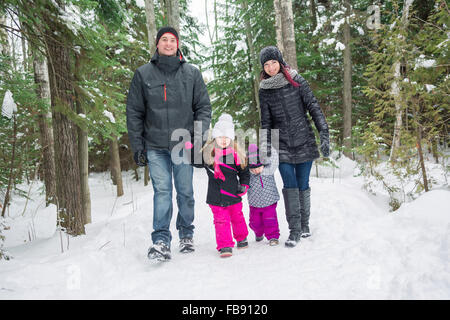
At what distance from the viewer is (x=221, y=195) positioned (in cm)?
341

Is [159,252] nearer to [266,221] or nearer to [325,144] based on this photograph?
[266,221]

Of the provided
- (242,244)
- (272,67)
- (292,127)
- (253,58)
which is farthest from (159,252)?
(253,58)

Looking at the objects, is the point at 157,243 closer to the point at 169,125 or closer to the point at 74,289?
the point at 74,289

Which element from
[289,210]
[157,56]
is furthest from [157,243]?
[157,56]

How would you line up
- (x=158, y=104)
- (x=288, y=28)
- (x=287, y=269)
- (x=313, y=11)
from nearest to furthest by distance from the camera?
(x=287, y=269) < (x=158, y=104) < (x=288, y=28) < (x=313, y=11)

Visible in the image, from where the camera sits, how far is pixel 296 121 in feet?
11.7

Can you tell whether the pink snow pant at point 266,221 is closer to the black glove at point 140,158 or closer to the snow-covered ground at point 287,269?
the snow-covered ground at point 287,269

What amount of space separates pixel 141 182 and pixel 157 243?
1475cm

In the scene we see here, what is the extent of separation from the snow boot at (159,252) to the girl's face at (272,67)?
92.1 inches

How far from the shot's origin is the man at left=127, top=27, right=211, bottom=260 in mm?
3271

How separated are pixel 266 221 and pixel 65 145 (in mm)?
3566

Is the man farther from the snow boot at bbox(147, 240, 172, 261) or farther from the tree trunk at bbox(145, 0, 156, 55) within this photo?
the tree trunk at bbox(145, 0, 156, 55)

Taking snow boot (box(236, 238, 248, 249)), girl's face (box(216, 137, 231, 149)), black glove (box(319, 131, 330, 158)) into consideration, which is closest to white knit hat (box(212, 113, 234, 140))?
girl's face (box(216, 137, 231, 149))

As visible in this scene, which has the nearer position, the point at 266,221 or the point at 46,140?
the point at 266,221
